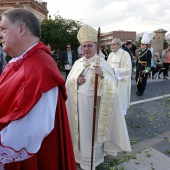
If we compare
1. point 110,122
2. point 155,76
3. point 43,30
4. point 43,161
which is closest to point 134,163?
point 110,122

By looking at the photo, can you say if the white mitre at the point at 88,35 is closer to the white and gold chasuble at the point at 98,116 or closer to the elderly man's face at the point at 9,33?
the white and gold chasuble at the point at 98,116

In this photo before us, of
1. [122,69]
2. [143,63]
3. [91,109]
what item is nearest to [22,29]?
[91,109]

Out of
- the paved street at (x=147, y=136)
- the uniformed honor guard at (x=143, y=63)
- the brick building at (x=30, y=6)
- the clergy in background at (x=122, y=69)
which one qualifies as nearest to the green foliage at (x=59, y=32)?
the brick building at (x=30, y=6)

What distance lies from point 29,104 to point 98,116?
1.85 m

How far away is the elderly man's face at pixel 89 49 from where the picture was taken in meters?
2.89

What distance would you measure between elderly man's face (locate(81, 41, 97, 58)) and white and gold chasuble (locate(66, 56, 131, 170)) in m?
0.08

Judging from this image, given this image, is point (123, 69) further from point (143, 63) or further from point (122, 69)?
point (143, 63)

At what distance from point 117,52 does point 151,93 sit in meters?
3.72

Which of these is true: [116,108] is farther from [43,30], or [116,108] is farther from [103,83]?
[43,30]

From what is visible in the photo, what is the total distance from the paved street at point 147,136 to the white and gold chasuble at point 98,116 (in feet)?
1.20

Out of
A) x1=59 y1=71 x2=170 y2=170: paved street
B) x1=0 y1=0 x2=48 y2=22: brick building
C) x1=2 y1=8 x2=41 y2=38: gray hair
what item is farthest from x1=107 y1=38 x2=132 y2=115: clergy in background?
A: x1=0 y1=0 x2=48 y2=22: brick building

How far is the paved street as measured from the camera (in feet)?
10.5

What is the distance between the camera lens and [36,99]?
122 centimetres

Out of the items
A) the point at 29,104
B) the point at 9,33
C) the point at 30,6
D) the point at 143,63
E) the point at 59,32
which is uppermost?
the point at 30,6
